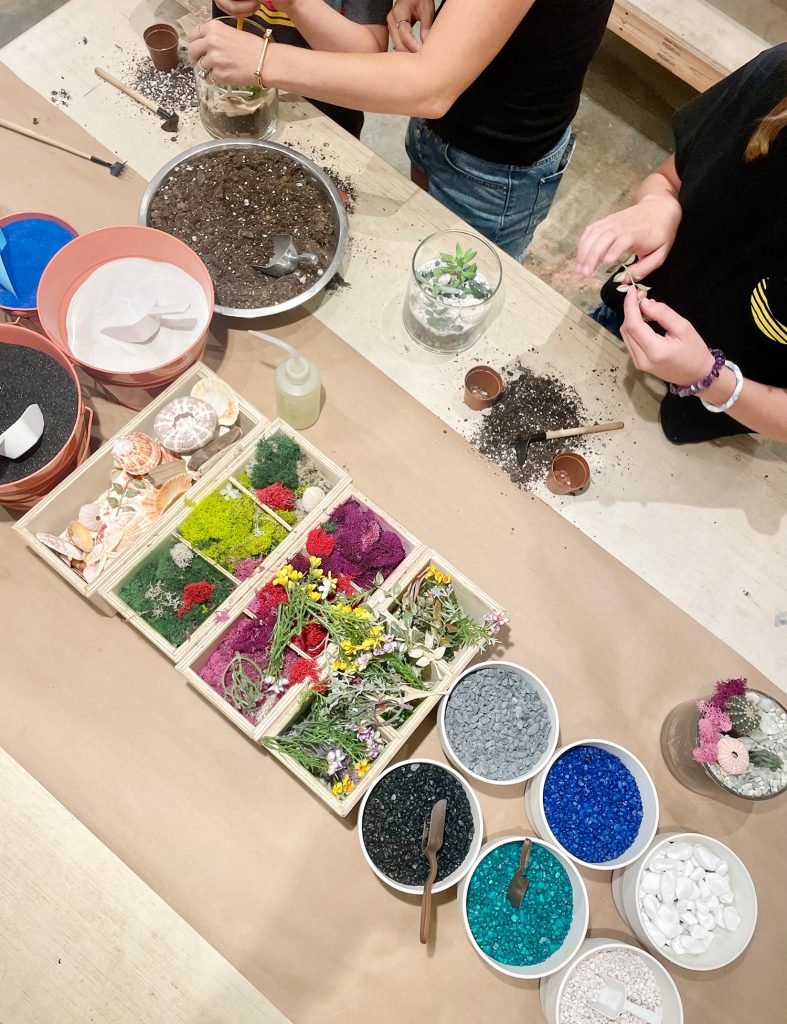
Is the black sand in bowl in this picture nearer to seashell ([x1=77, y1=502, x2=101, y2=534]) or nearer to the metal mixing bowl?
seashell ([x1=77, y1=502, x2=101, y2=534])

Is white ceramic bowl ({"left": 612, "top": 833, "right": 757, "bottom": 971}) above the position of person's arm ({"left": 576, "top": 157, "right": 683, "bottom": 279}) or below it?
below

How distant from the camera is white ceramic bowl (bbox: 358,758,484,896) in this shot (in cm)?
113

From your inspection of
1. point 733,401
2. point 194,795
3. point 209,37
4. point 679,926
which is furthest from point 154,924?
point 209,37

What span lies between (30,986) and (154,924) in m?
0.21

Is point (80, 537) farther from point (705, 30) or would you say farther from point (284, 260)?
point (705, 30)

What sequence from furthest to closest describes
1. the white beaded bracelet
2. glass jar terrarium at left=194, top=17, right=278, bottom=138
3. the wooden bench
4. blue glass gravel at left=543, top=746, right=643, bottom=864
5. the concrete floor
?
1. the concrete floor
2. the wooden bench
3. glass jar terrarium at left=194, top=17, right=278, bottom=138
4. the white beaded bracelet
5. blue glass gravel at left=543, top=746, right=643, bottom=864

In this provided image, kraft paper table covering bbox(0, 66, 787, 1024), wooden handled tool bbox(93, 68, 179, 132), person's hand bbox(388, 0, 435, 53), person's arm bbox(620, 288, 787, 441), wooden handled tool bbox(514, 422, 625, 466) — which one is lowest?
kraft paper table covering bbox(0, 66, 787, 1024)

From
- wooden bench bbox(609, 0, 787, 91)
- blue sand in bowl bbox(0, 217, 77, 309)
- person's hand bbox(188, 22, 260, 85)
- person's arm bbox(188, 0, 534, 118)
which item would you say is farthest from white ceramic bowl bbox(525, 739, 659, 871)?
wooden bench bbox(609, 0, 787, 91)

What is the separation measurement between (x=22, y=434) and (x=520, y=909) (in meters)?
1.15

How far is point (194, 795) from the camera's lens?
4.15 ft

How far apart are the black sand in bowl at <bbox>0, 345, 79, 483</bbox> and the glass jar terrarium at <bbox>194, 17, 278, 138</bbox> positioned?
70 centimetres

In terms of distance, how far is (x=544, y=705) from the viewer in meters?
1.25


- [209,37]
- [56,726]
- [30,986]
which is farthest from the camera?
[209,37]

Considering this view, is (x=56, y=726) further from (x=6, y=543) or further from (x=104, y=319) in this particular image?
(x=104, y=319)
